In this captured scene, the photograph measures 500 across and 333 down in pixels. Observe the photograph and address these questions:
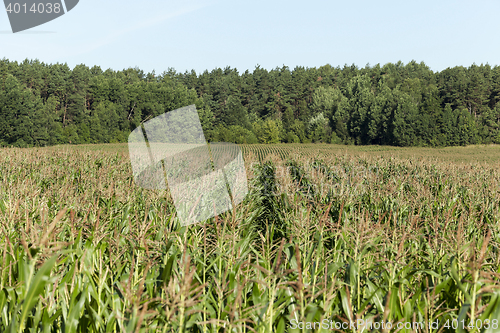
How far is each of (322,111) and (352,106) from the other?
38.4ft

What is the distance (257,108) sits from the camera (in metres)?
94.8

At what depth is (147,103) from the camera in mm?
78812

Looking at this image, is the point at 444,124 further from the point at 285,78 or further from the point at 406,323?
the point at 406,323

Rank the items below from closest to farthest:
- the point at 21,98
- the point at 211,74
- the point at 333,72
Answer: the point at 21,98 → the point at 211,74 → the point at 333,72

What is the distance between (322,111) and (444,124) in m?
31.6

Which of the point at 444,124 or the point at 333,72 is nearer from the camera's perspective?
the point at 444,124

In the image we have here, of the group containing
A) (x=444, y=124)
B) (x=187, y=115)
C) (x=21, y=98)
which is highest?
(x=21, y=98)

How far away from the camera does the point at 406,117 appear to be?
63250mm

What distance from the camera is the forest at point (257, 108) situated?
202 ft

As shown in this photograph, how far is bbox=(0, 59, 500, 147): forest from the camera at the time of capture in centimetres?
6153

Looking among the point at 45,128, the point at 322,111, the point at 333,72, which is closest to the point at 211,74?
the point at 322,111

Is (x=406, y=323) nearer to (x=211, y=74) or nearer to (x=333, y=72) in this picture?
(x=211, y=74)

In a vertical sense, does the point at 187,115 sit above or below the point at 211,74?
→ below

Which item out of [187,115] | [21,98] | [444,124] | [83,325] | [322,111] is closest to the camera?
[83,325]
